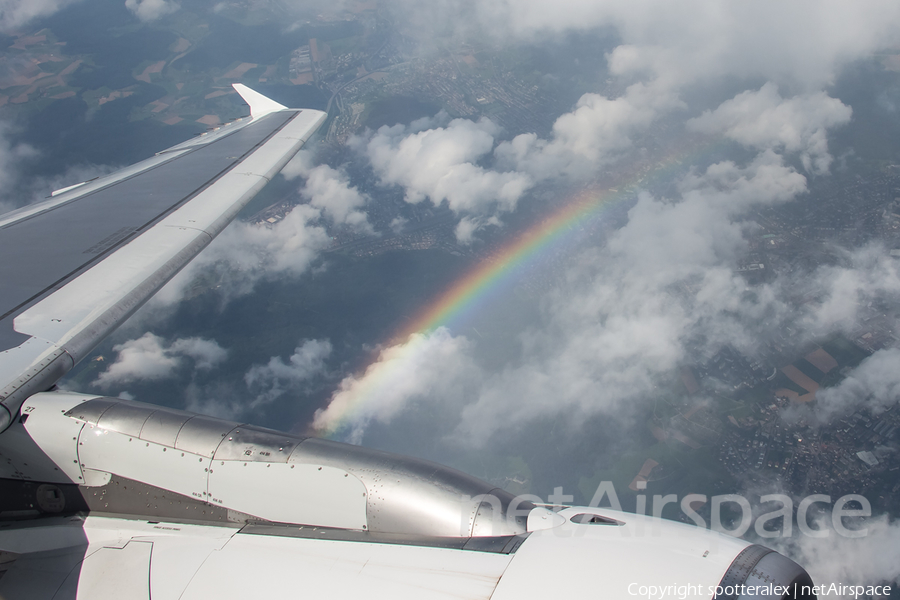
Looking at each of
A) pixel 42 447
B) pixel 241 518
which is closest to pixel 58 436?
pixel 42 447

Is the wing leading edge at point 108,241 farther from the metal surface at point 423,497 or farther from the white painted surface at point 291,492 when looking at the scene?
the metal surface at point 423,497

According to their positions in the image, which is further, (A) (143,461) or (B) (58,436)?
(B) (58,436)

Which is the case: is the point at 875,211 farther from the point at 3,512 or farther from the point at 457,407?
the point at 3,512

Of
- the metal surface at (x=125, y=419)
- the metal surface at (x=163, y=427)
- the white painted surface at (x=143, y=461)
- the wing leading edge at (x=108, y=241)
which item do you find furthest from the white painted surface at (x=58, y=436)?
the metal surface at (x=163, y=427)

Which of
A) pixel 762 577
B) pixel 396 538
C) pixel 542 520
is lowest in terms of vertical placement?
pixel 396 538

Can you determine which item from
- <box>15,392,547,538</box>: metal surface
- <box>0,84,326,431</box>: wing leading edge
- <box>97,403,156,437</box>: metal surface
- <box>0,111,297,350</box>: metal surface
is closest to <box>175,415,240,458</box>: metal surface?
<box>15,392,547,538</box>: metal surface
